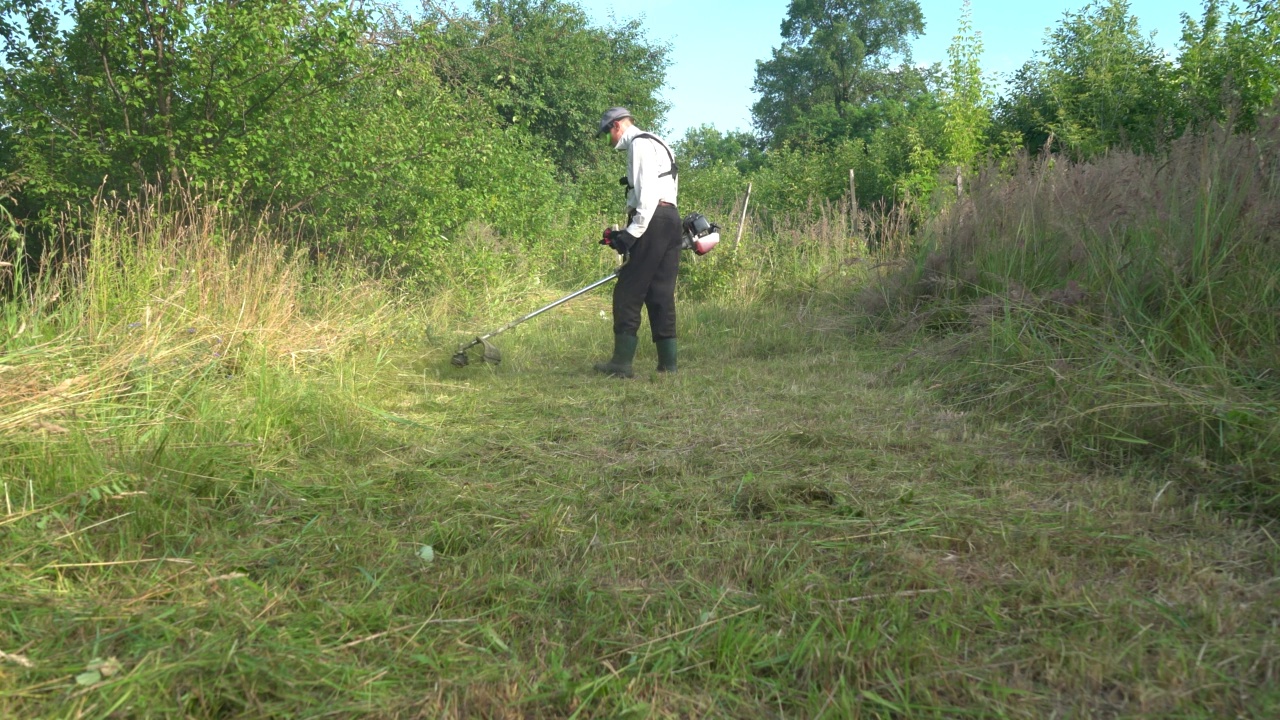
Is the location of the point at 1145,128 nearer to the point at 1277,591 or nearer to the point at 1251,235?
the point at 1251,235

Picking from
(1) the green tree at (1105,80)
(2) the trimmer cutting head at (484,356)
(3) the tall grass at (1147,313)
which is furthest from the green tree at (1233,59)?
(2) the trimmer cutting head at (484,356)

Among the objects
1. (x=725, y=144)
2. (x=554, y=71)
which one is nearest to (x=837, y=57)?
(x=725, y=144)

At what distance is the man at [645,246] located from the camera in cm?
616

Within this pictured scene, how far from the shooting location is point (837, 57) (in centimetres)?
4159

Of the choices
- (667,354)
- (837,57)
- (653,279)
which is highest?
(837,57)

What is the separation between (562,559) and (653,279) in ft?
13.0

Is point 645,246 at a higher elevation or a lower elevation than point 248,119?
lower

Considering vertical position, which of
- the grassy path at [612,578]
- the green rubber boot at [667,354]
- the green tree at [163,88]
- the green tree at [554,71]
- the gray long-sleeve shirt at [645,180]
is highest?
the green tree at [554,71]

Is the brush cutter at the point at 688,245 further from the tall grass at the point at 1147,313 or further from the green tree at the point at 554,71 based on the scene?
the green tree at the point at 554,71

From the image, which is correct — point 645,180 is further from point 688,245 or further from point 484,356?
point 484,356

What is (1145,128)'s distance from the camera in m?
12.4

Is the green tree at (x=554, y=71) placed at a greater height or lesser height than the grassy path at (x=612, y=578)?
greater

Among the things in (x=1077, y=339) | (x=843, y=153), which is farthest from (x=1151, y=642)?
(x=843, y=153)

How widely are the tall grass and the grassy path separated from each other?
37cm
